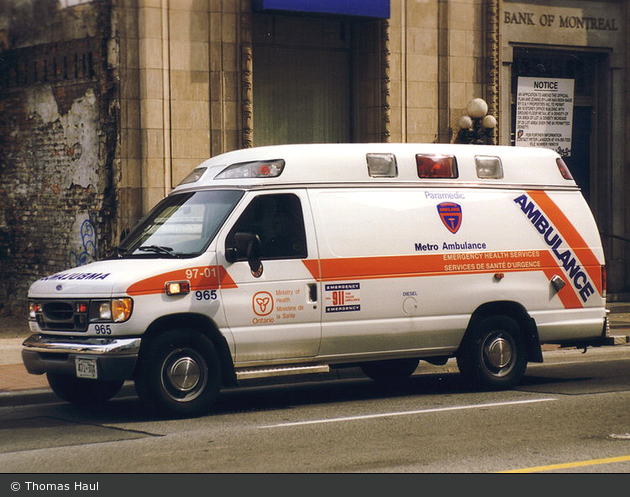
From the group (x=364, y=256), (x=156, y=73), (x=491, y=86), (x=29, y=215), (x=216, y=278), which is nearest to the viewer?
(x=216, y=278)

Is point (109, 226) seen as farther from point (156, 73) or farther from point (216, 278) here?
point (216, 278)

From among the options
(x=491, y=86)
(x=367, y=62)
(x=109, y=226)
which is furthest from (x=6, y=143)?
(x=491, y=86)

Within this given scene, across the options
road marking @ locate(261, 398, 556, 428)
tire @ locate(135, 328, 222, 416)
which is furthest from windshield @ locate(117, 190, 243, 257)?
road marking @ locate(261, 398, 556, 428)

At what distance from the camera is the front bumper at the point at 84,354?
9.83 meters

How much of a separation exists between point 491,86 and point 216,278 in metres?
12.3

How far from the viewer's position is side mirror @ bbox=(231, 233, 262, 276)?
10.2m

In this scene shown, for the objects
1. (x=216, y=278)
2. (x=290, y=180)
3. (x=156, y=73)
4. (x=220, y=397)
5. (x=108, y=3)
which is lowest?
(x=220, y=397)

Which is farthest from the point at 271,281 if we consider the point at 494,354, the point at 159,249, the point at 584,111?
the point at 584,111

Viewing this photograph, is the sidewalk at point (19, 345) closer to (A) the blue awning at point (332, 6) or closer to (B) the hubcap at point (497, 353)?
(B) the hubcap at point (497, 353)

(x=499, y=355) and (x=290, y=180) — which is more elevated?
(x=290, y=180)

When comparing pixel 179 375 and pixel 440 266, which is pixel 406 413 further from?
pixel 179 375

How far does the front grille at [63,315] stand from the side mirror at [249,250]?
1.40m

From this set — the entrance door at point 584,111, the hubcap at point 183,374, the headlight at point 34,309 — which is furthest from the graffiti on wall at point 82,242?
the entrance door at point 584,111

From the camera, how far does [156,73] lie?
18.0 m
